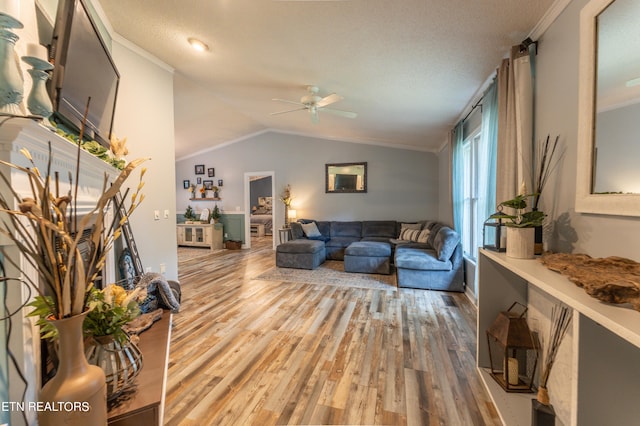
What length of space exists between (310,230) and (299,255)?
97 centimetres

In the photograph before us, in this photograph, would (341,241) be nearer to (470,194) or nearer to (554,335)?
(470,194)

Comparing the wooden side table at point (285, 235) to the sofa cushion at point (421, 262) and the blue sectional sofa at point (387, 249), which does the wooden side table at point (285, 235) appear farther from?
the sofa cushion at point (421, 262)

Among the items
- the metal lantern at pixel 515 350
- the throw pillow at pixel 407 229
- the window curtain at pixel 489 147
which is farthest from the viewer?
the throw pillow at pixel 407 229

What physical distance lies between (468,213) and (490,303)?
237 cm

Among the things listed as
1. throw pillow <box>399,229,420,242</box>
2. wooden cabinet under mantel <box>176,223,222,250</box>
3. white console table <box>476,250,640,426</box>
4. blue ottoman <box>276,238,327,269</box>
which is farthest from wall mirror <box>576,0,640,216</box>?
wooden cabinet under mantel <box>176,223,222,250</box>

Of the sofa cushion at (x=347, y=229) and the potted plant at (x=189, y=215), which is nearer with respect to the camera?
the sofa cushion at (x=347, y=229)

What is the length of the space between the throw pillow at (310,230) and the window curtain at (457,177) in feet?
9.69

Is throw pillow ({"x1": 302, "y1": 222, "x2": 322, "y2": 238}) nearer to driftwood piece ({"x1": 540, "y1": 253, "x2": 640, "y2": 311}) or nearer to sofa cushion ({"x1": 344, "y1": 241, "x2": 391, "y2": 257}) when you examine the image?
sofa cushion ({"x1": 344, "y1": 241, "x2": 391, "y2": 257})

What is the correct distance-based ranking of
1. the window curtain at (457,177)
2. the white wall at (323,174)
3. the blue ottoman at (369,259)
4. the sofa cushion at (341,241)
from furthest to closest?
the white wall at (323,174)
the sofa cushion at (341,241)
the blue ottoman at (369,259)
the window curtain at (457,177)

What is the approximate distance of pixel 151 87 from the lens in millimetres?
3104

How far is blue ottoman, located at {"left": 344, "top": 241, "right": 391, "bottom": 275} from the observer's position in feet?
15.5

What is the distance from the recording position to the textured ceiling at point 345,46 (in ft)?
5.86

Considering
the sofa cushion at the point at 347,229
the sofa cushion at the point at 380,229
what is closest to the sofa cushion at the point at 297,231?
the sofa cushion at the point at 347,229

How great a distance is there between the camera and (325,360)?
2.13 metres
